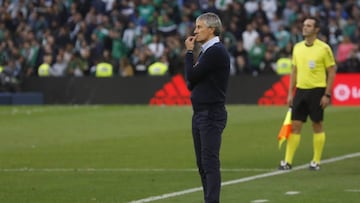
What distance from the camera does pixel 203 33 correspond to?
39.7 feet

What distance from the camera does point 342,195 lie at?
1435 cm

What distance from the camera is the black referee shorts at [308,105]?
17.8 metres

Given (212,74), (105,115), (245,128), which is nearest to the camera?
(212,74)

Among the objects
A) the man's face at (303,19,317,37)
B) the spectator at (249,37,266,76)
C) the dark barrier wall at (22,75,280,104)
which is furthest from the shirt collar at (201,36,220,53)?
the spectator at (249,37,266,76)

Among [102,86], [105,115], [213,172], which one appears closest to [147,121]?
[105,115]

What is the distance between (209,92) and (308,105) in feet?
19.1

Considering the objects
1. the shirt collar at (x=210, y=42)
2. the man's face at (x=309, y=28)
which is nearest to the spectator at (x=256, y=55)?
the man's face at (x=309, y=28)

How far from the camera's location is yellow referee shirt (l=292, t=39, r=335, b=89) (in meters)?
17.7

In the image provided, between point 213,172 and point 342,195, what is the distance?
8.78ft

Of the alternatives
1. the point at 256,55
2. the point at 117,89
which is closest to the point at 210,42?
the point at 117,89

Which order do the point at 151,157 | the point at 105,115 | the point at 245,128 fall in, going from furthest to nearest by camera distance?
1. the point at 105,115
2. the point at 245,128
3. the point at 151,157

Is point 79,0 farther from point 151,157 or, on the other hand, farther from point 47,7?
point 151,157

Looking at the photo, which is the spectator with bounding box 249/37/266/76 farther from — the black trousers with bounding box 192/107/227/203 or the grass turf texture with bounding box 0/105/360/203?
the black trousers with bounding box 192/107/227/203

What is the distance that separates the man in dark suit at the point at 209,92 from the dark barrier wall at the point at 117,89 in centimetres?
2159
